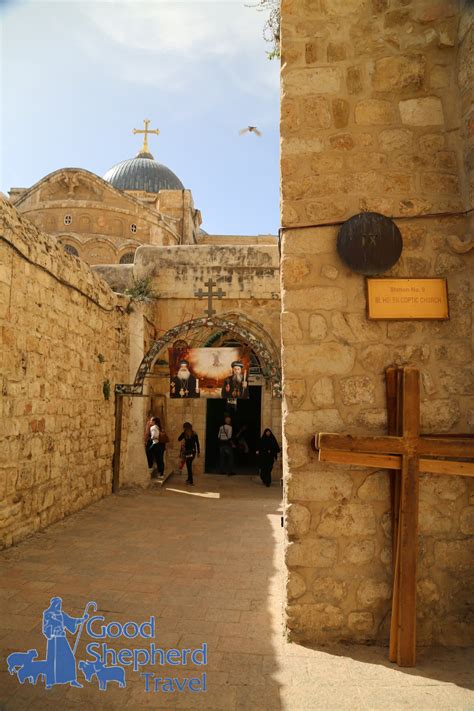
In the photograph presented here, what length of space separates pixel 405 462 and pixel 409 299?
3.12 ft

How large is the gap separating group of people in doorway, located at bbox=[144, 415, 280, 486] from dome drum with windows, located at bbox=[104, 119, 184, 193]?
2266 centimetres

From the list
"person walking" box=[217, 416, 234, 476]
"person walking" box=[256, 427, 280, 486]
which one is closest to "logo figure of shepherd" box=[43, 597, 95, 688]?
"person walking" box=[256, 427, 280, 486]

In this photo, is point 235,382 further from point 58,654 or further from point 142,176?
point 142,176

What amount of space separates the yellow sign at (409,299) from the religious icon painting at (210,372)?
4.78 meters

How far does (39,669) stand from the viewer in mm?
2432

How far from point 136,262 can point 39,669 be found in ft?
32.1

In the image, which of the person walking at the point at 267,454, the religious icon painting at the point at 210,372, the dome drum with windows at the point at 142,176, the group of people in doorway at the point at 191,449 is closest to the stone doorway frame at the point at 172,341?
the religious icon painting at the point at 210,372

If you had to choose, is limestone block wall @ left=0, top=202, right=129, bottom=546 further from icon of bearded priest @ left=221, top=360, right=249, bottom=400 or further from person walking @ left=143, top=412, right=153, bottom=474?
icon of bearded priest @ left=221, top=360, right=249, bottom=400

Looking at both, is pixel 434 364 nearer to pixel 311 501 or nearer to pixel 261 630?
pixel 311 501

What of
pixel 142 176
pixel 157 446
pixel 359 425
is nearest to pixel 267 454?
pixel 157 446

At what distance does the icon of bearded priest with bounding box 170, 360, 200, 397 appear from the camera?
767 cm

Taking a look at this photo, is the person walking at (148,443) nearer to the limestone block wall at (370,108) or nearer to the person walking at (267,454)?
the person walking at (267,454)

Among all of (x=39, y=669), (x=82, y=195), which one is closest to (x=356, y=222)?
(x=39, y=669)

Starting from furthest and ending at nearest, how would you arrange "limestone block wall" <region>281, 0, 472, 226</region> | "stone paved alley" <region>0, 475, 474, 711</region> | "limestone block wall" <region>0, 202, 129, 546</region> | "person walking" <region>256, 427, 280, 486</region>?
"person walking" <region>256, 427, 280, 486</region> → "limestone block wall" <region>0, 202, 129, 546</region> → "limestone block wall" <region>281, 0, 472, 226</region> → "stone paved alley" <region>0, 475, 474, 711</region>
